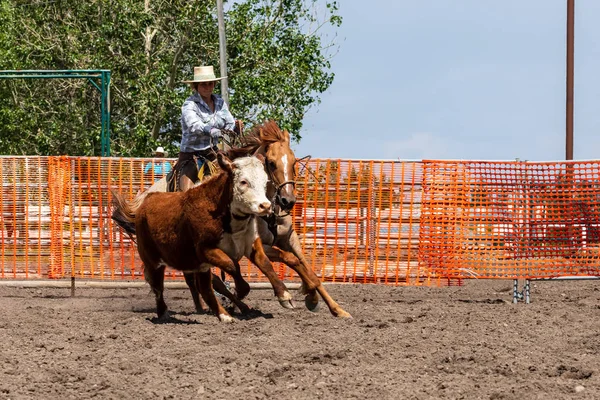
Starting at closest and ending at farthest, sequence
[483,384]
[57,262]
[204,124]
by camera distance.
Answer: [483,384], [204,124], [57,262]

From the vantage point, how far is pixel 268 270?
9148 mm

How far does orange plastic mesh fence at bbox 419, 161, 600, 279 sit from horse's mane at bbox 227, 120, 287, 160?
3.56m

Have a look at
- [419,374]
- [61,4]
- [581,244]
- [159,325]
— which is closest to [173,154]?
[61,4]

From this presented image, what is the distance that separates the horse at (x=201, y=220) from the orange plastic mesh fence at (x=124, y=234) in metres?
3.48

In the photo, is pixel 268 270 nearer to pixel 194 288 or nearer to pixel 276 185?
pixel 276 185

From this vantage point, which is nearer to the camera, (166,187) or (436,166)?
(166,187)

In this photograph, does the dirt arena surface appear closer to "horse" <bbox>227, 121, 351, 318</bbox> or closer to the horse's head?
"horse" <bbox>227, 121, 351, 318</bbox>

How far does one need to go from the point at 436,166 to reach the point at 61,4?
76.6 ft

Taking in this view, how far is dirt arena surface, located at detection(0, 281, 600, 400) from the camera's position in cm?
635

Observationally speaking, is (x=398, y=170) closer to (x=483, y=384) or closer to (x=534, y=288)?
(x=534, y=288)

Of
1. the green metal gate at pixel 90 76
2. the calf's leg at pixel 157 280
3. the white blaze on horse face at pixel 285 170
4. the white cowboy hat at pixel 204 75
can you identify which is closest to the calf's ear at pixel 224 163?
the white blaze on horse face at pixel 285 170

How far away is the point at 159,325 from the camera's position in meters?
9.13

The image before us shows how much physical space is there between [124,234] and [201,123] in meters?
3.52

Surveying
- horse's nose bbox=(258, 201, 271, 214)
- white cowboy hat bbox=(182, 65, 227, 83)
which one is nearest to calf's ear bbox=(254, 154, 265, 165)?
horse's nose bbox=(258, 201, 271, 214)
